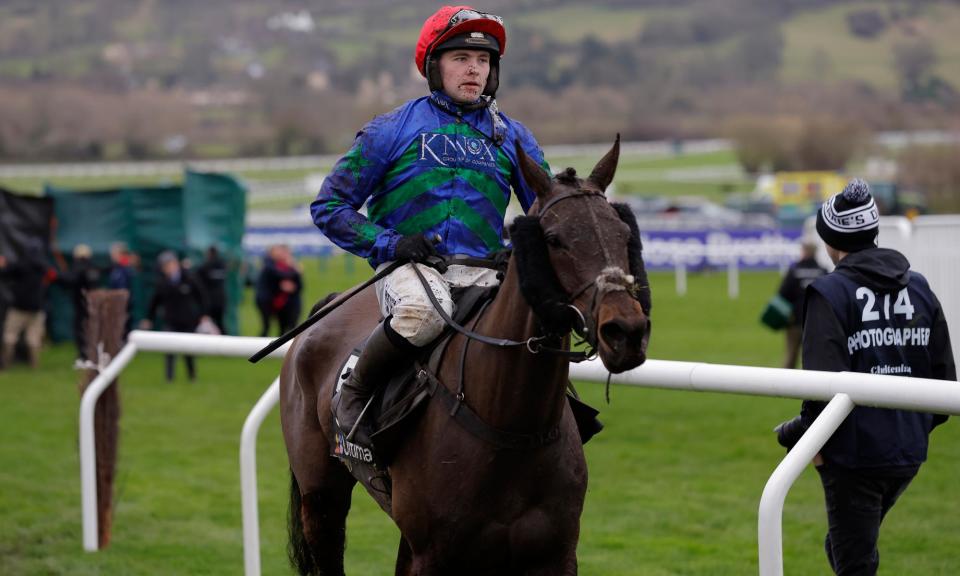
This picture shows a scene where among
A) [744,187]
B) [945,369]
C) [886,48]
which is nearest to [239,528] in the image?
[945,369]

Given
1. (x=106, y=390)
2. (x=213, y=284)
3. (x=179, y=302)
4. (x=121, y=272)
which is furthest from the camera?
(x=213, y=284)

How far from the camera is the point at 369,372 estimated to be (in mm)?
4164

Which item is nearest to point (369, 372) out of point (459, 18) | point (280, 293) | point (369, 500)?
point (459, 18)

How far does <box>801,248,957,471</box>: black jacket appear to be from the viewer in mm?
4113

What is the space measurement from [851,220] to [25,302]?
14069 millimetres

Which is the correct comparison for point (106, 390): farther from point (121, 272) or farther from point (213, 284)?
point (121, 272)

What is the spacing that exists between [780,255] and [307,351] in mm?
24282

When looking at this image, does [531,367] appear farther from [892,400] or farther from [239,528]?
[239,528]

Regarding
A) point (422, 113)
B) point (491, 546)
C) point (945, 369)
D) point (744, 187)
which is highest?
point (422, 113)

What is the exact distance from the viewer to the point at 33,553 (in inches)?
275

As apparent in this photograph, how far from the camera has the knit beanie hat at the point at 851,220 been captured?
171 inches

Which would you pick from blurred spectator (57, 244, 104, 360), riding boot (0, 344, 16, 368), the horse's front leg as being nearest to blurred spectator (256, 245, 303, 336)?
blurred spectator (57, 244, 104, 360)

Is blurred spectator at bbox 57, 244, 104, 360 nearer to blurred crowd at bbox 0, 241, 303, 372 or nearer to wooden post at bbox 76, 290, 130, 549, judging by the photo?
blurred crowd at bbox 0, 241, 303, 372

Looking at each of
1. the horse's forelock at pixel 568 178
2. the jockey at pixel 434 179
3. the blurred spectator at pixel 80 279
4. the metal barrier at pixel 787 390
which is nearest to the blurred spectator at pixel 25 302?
the blurred spectator at pixel 80 279
